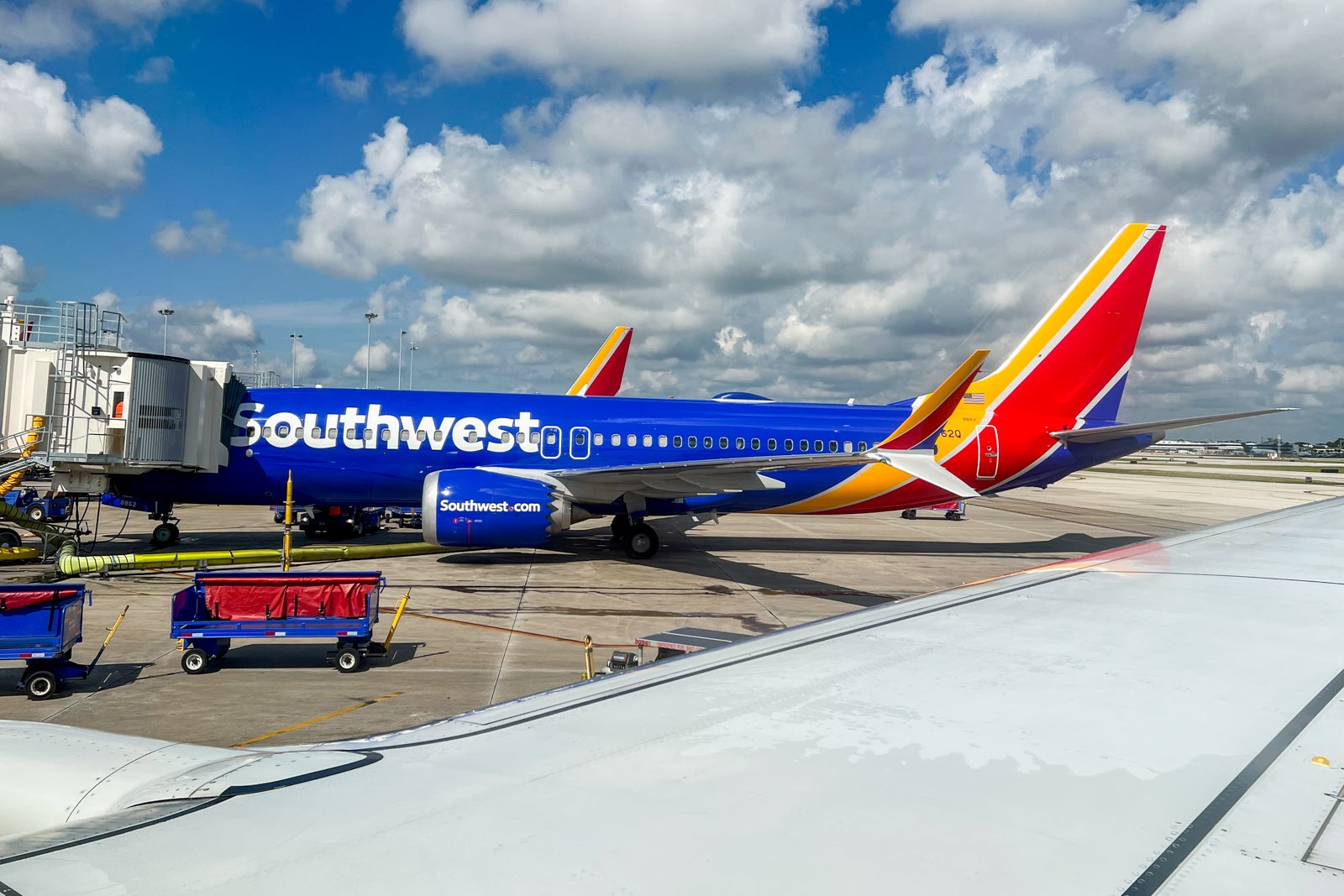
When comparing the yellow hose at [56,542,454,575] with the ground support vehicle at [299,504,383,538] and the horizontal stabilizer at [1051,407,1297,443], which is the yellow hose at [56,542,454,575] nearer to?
the ground support vehicle at [299,504,383,538]

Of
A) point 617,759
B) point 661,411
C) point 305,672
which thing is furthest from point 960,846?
point 661,411

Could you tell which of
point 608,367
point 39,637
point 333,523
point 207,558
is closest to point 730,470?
point 207,558

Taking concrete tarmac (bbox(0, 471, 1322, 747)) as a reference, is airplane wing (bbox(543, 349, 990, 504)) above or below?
above

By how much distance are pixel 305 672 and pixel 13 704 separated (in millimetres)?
2838

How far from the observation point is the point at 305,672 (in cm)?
983

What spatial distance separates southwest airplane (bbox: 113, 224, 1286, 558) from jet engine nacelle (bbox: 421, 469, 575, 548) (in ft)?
0.12

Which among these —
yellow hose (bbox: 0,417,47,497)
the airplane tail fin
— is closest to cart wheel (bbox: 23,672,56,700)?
yellow hose (bbox: 0,417,47,497)

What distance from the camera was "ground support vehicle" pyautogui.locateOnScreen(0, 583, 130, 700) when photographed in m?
8.62

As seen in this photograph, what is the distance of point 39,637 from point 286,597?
2.52 m

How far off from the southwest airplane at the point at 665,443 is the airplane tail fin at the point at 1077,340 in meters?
0.04

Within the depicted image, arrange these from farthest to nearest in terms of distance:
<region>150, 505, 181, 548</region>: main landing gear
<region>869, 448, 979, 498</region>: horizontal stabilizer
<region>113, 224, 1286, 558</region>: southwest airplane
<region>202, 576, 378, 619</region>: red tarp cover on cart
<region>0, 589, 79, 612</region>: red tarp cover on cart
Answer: <region>150, 505, 181, 548</region>: main landing gear → <region>113, 224, 1286, 558</region>: southwest airplane → <region>869, 448, 979, 498</region>: horizontal stabilizer → <region>202, 576, 378, 619</region>: red tarp cover on cart → <region>0, 589, 79, 612</region>: red tarp cover on cart

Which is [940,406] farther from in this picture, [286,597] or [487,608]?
A: [286,597]

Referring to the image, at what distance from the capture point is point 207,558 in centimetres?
1609

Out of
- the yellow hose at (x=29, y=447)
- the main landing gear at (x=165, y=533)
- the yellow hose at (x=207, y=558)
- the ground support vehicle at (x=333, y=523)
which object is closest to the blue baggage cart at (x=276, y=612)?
the yellow hose at (x=207, y=558)
